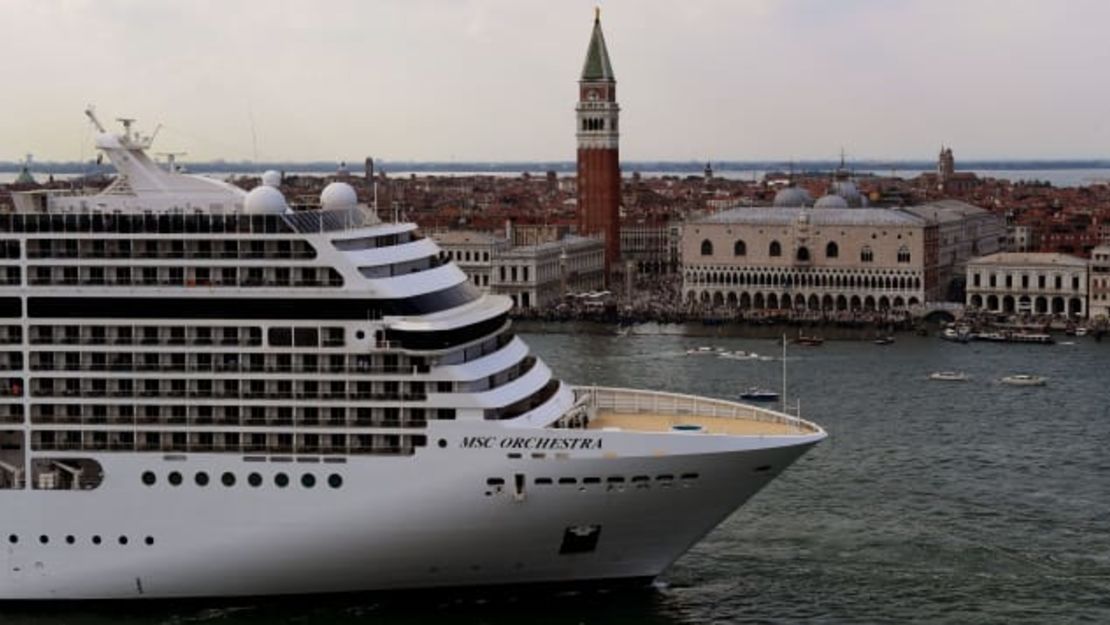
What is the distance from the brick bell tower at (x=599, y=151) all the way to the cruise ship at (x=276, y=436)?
4084cm

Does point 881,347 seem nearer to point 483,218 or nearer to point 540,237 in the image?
point 540,237

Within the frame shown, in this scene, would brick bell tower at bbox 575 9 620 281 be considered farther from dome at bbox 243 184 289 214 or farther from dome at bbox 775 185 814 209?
dome at bbox 243 184 289 214

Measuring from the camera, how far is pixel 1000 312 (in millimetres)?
49406

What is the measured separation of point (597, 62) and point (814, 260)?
31.6ft

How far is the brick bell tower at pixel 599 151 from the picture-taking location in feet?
186

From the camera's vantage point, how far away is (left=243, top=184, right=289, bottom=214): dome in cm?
1595

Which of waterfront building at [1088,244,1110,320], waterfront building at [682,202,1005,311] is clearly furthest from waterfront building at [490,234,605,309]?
waterfront building at [1088,244,1110,320]

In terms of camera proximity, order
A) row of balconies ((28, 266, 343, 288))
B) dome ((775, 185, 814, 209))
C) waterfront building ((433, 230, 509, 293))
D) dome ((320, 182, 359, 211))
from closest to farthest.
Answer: row of balconies ((28, 266, 343, 288)) → dome ((320, 182, 359, 211)) → waterfront building ((433, 230, 509, 293)) → dome ((775, 185, 814, 209))

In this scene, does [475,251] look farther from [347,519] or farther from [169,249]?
[347,519]

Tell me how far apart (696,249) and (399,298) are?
37.8m

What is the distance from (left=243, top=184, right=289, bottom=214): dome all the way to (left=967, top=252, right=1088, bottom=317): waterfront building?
3616cm

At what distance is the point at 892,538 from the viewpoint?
19391 millimetres

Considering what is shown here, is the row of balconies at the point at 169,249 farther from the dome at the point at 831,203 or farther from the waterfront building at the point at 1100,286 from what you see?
the dome at the point at 831,203

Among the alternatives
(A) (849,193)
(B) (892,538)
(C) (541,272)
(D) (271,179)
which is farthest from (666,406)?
(A) (849,193)
